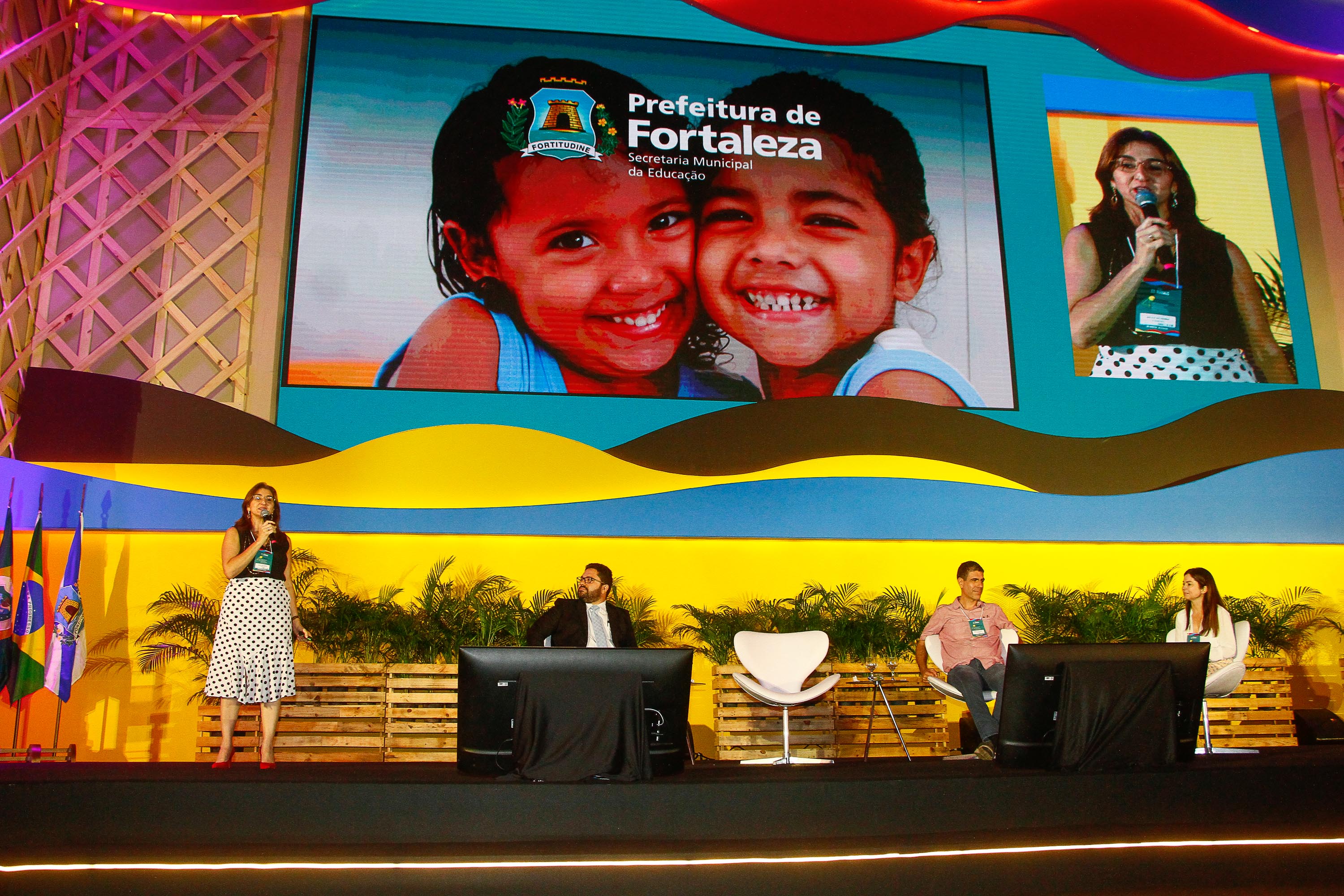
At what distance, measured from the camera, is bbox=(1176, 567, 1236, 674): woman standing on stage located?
511 centimetres

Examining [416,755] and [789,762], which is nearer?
[789,762]

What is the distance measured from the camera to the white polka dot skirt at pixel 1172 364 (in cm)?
705

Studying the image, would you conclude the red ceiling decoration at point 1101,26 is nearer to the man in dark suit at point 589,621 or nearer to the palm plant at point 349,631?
the palm plant at point 349,631

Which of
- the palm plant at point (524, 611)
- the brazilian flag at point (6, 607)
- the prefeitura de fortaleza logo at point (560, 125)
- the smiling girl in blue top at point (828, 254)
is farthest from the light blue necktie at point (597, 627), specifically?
the prefeitura de fortaleza logo at point (560, 125)

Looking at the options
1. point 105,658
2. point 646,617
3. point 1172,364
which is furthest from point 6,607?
point 1172,364

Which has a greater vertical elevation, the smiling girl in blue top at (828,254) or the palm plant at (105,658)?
the smiling girl in blue top at (828,254)

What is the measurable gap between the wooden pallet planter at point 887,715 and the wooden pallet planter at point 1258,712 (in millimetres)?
1595

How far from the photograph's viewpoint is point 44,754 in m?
5.49

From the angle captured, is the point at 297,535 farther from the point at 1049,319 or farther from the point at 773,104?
the point at 1049,319

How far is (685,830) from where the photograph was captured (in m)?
3.02

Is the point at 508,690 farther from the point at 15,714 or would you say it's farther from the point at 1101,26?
the point at 1101,26

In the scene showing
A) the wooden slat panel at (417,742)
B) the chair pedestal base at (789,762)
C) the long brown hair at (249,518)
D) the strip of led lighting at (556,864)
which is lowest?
the strip of led lighting at (556,864)

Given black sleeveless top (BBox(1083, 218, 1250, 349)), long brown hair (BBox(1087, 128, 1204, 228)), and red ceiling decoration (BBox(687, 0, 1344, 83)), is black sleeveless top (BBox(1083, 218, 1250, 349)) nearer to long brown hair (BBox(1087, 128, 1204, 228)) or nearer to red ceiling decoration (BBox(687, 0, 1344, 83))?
long brown hair (BBox(1087, 128, 1204, 228))

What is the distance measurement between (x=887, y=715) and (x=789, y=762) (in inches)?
56.7
